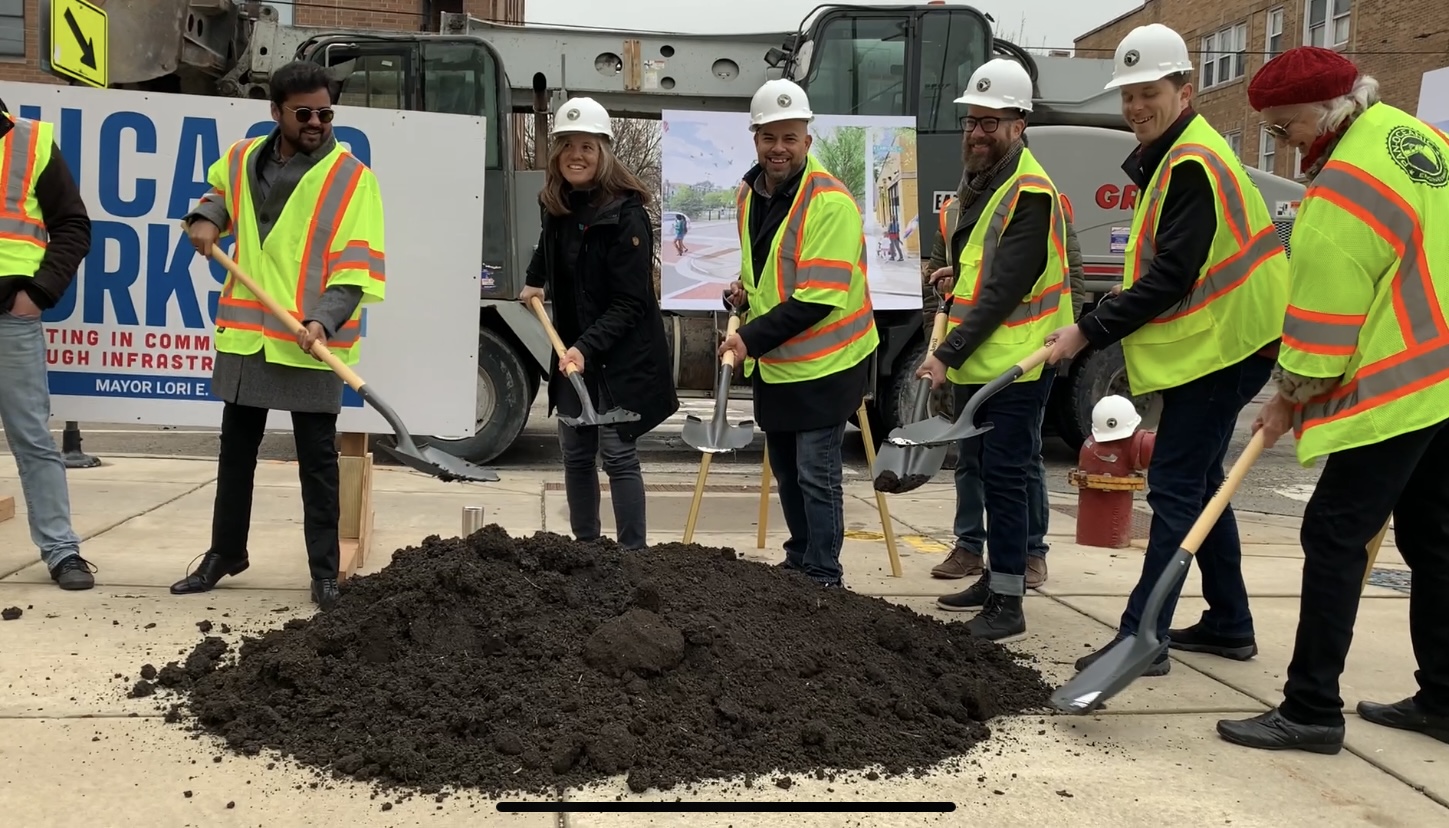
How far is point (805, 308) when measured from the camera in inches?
157

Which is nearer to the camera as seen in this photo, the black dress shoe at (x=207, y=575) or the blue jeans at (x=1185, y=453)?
the blue jeans at (x=1185, y=453)

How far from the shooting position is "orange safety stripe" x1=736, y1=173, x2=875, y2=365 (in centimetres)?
400

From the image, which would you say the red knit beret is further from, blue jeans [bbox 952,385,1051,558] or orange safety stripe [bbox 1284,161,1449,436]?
blue jeans [bbox 952,385,1051,558]

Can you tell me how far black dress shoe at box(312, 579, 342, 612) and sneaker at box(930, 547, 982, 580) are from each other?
2.58 m

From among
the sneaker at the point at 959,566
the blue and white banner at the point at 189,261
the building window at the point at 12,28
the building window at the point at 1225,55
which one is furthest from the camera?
the building window at the point at 1225,55

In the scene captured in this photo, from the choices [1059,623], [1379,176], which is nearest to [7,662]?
[1059,623]

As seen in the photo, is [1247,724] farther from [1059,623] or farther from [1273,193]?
[1273,193]

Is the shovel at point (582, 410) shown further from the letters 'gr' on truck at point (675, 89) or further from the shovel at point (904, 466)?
the letters 'gr' on truck at point (675, 89)

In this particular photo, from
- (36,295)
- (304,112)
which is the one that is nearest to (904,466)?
(304,112)

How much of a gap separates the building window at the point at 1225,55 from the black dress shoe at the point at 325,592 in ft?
89.7

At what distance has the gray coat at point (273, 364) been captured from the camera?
13.4ft

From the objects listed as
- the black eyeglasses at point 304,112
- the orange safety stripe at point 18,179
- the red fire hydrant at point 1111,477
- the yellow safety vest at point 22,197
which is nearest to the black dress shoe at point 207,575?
the yellow safety vest at point 22,197

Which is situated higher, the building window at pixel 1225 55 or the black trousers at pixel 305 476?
the building window at pixel 1225 55

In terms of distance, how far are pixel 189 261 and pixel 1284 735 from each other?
4.92 metres
